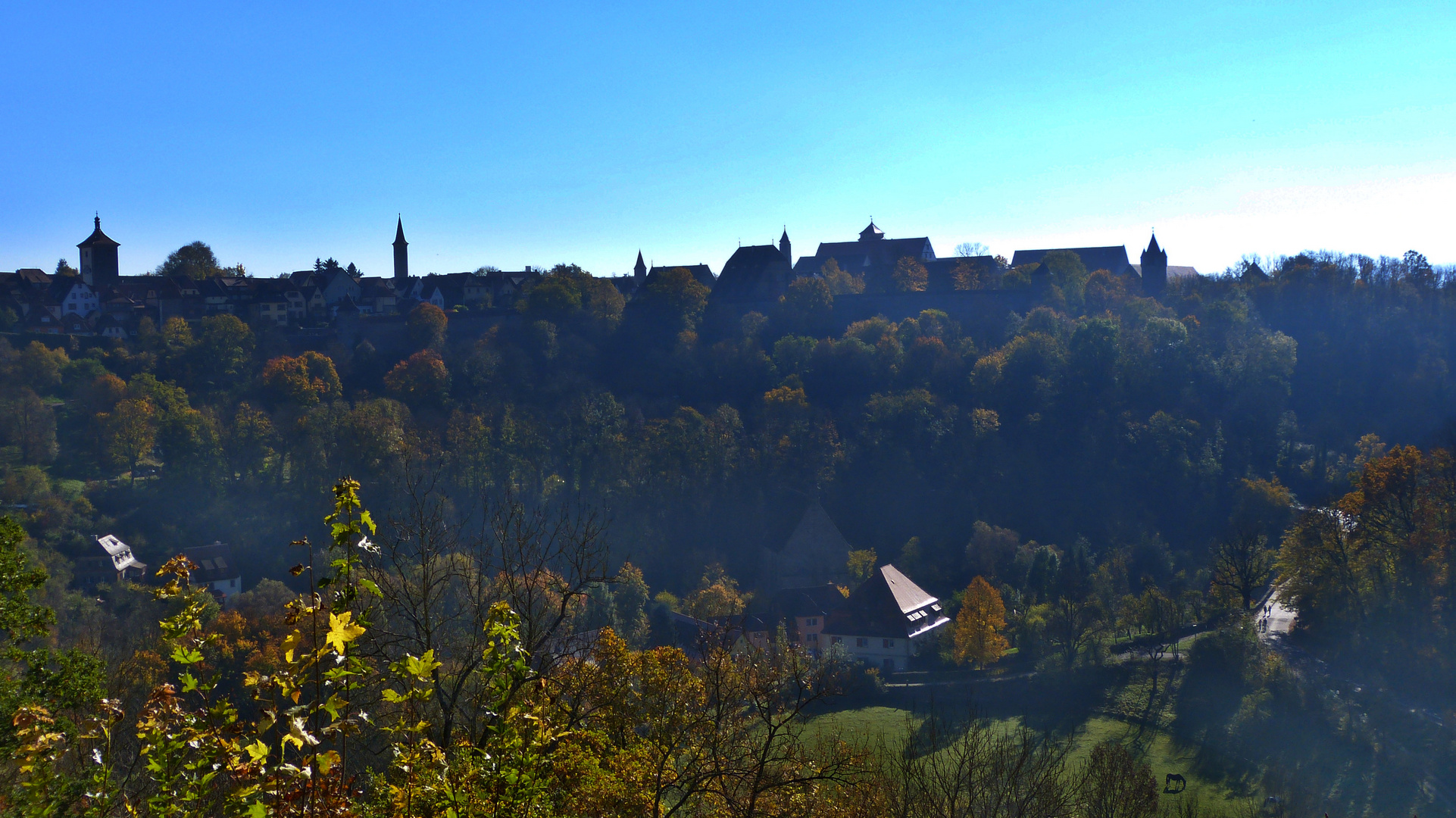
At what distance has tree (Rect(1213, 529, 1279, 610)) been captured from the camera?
35.1 meters

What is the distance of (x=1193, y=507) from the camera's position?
1737 inches

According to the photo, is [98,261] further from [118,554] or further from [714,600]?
[714,600]

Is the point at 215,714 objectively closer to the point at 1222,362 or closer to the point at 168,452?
the point at 168,452

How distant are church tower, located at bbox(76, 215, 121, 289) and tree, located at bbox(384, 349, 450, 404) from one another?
88.0ft

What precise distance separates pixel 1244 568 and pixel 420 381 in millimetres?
40713

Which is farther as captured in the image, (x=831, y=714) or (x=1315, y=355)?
(x=1315, y=355)

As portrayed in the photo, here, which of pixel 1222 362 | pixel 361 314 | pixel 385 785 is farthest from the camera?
pixel 361 314

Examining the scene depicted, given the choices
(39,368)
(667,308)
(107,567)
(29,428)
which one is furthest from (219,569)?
(667,308)

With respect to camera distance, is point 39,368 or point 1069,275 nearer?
point 39,368

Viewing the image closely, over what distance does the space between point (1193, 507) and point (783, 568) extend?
19.4 meters

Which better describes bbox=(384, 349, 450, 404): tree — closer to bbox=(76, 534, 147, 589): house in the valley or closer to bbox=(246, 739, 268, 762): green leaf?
bbox=(76, 534, 147, 589): house in the valley

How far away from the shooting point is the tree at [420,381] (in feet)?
171

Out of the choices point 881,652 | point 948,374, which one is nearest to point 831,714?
point 881,652

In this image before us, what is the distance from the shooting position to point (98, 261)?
6575cm
